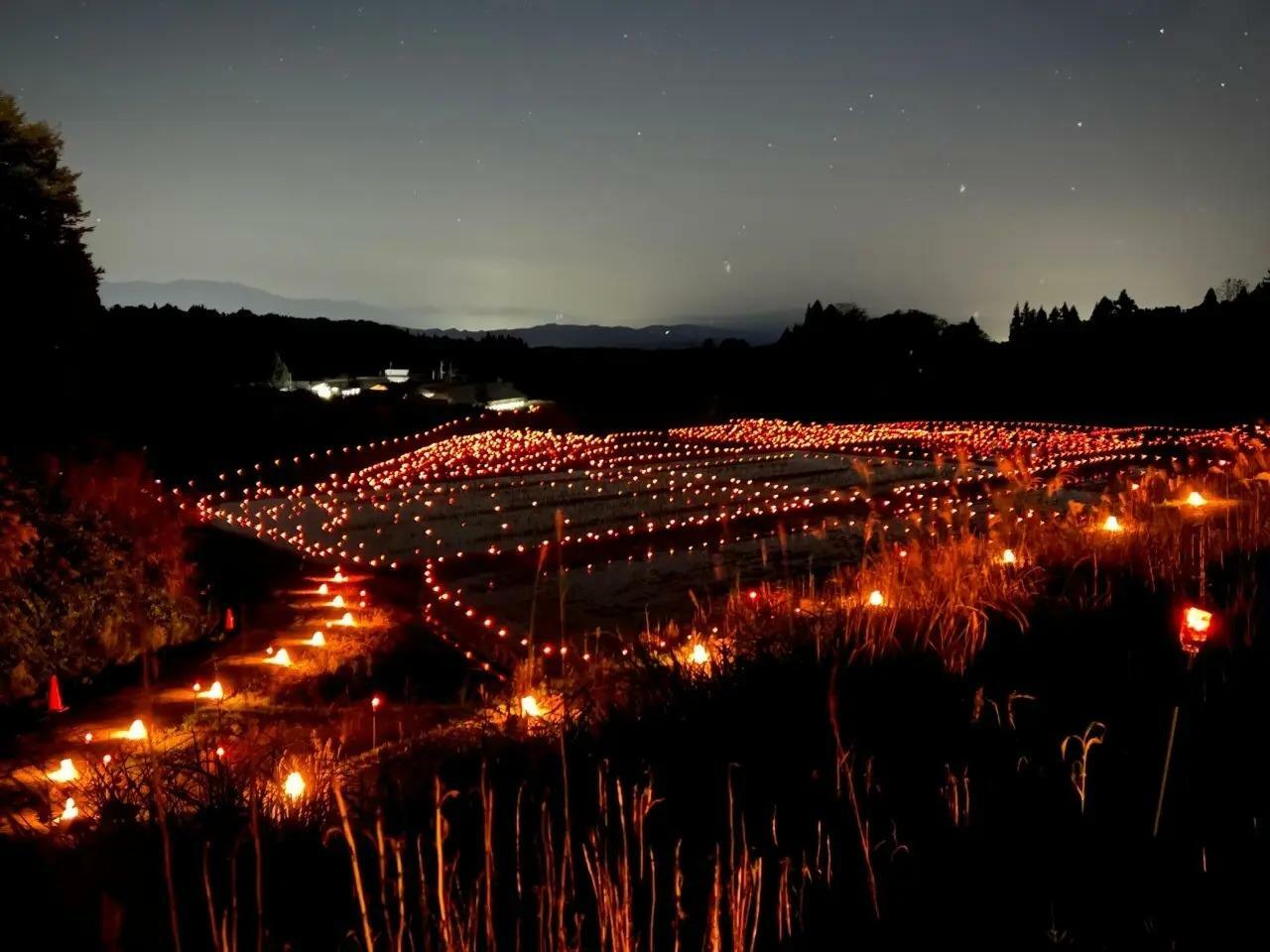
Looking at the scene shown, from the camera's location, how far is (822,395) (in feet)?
119

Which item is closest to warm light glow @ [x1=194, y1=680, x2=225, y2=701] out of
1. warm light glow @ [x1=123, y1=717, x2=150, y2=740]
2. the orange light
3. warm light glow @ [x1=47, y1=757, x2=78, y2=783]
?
warm light glow @ [x1=123, y1=717, x2=150, y2=740]

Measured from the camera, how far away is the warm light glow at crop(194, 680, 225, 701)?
530 cm

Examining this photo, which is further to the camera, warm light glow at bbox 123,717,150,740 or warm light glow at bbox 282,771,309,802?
warm light glow at bbox 123,717,150,740

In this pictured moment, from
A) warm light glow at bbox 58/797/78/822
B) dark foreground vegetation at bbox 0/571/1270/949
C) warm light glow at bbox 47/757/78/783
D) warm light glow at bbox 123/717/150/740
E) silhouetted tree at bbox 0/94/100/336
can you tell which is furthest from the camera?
silhouetted tree at bbox 0/94/100/336

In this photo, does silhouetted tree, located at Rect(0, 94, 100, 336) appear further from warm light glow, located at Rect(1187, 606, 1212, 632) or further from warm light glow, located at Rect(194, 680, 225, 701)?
warm light glow, located at Rect(1187, 606, 1212, 632)

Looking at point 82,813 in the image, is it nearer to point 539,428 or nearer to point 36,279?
point 36,279

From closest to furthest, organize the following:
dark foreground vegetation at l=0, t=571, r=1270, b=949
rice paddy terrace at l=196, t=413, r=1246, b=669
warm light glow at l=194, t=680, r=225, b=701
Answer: dark foreground vegetation at l=0, t=571, r=1270, b=949 → warm light glow at l=194, t=680, r=225, b=701 → rice paddy terrace at l=196, t=413, r=1246, b=669

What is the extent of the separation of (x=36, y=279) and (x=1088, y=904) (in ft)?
32.6

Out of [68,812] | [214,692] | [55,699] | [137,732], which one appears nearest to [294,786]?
[68,812]

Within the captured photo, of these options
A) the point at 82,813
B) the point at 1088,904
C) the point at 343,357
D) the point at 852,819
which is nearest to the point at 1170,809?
the point at 1088,904

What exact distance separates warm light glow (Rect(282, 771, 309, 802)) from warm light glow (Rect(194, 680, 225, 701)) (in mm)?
2363

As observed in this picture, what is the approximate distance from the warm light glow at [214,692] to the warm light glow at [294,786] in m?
2.36

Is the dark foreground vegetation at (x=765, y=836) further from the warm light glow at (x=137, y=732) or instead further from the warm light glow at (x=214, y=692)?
the warm light glow at (x=214, y=692)

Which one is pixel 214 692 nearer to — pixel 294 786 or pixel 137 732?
pixel 137 732
